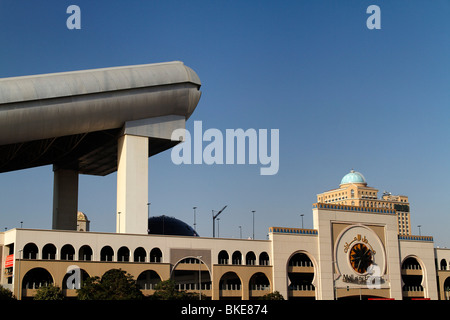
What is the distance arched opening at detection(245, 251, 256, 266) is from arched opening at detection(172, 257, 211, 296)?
23.1 feet

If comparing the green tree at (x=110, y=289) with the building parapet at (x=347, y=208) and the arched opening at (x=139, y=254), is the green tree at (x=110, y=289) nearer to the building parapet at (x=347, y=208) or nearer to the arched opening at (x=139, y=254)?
the arched opening at (x=139, y=254)

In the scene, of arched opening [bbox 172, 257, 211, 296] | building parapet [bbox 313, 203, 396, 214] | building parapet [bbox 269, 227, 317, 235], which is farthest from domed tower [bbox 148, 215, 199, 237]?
building parapet [bbox 313, 203, 396, 214]

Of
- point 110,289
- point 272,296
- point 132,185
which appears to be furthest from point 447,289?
point 110,289

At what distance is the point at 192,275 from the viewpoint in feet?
311

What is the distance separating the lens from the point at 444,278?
11494 cm

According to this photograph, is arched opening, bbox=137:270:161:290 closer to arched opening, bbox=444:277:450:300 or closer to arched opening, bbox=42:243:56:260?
arched opening, bbox=42:243:56:260

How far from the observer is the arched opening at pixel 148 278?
87831 mm

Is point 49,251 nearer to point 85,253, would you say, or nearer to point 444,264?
point 85,253

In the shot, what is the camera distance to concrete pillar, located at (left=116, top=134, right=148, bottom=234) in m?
87.2

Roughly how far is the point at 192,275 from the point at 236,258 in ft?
25.1

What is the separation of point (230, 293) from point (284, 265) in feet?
35.2
